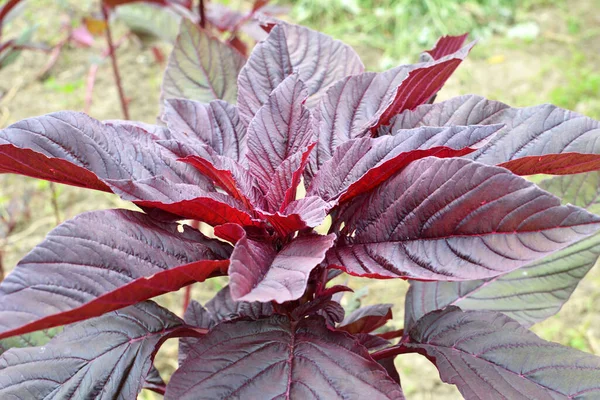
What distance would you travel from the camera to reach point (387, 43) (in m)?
3.81

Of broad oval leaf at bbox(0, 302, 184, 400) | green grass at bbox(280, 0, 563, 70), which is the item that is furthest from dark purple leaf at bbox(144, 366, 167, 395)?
green grass at bbox(280, 0, 563, 70)

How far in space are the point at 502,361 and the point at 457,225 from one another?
201 millimetres

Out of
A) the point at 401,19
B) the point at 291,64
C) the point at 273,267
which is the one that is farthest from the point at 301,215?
the point at 401,19

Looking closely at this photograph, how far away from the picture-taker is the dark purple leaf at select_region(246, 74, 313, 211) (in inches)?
26.6

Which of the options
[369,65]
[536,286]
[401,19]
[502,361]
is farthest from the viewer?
[401,19]

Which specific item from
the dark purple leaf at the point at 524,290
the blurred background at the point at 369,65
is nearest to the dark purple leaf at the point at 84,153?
the dark purple leaf at the point at 524,290

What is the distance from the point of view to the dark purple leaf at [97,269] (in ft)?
1.54

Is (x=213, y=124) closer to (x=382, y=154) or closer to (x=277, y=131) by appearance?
(x=277, y=131)

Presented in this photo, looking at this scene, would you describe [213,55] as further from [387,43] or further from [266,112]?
[387,43]

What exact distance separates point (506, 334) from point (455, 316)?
0.07 meters

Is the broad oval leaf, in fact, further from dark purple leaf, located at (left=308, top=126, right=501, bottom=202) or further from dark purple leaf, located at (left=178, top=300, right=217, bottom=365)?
dark purple leaf, located at (left=308, top=126, right=501, bottom=202)

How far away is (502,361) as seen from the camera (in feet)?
2.14

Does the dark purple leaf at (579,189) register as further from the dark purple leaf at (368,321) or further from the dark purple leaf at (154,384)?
the dark purple leaf at (154,384)

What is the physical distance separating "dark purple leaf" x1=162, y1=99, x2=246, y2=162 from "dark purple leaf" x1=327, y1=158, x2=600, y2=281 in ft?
0.71
